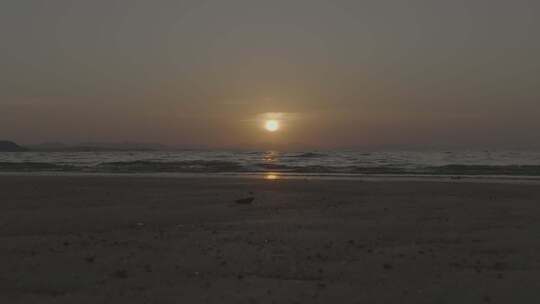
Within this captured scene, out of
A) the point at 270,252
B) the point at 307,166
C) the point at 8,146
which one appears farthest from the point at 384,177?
the point at 8,146

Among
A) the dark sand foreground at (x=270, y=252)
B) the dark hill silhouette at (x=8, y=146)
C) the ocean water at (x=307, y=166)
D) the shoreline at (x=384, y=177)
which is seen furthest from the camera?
the dark hill silhouette at (x=8, y=146)

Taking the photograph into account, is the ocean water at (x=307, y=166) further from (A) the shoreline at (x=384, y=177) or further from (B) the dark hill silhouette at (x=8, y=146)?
(B) the dark hill silhouette at (x=8, y=146)

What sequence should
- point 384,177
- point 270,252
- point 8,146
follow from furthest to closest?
point 8,146 < point 384,177 < point 270,252

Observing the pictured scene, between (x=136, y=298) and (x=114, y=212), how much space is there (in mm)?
8454

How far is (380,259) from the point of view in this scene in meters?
8.14

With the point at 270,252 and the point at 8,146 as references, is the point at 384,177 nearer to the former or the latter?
the point at 270,252

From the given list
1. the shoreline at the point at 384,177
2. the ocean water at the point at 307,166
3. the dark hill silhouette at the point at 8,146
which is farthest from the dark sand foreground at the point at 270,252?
the dark hill silhouette at the point at 8,146

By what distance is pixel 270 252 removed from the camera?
338 inches

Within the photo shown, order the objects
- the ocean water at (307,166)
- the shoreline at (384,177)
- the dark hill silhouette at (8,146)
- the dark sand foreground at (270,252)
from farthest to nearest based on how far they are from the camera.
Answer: the dark hill silhouette at (8,146)
the ocean water at (307,166)
the shoreline at (384,177)
the dark sand foreground at (270,252)

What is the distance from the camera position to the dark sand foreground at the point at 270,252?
6.35m

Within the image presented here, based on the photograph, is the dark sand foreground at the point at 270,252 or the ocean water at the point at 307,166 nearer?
the dark sand foreground at the point at 270,252

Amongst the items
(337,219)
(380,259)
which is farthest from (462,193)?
(380,259)

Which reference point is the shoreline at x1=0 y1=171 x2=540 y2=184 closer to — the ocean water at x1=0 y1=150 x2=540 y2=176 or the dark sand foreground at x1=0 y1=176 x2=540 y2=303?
the ocean water at x1=0 y1=150 x2=540 y2=176

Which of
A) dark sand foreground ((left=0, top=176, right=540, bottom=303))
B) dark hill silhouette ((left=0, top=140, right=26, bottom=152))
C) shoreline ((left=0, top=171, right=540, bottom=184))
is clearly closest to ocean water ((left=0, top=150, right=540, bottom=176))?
shoreline ((left=0, top=171, right=540, bottom=184))
